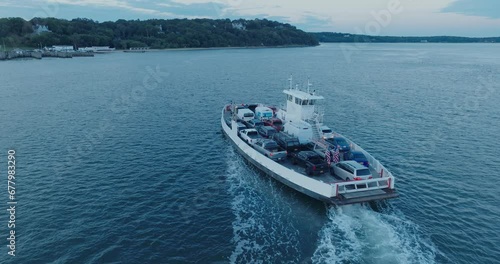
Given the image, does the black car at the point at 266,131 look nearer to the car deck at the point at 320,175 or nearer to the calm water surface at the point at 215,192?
the calm water surface at the point at 215,192

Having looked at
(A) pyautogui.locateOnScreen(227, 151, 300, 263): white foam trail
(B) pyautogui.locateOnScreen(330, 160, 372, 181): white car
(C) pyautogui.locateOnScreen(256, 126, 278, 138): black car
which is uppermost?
(C) pyautogui.locateOnScreen(256, 126, 278, 138): black car

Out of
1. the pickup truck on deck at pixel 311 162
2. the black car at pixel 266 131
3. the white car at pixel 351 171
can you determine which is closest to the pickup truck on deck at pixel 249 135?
the black car at pixel 266 131

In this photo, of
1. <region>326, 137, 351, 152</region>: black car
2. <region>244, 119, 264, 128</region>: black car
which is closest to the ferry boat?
<region>326, 137, 351, 152</region>: black car

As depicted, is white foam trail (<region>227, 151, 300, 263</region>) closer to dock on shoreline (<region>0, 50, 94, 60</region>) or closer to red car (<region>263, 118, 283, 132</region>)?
red car (<region>263, 118, 283, 132</region>)

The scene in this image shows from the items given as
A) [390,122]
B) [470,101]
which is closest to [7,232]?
[390,122]

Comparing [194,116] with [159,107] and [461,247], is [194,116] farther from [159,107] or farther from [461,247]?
[461,247]

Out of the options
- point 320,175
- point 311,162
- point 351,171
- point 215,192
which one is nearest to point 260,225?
point 215,192

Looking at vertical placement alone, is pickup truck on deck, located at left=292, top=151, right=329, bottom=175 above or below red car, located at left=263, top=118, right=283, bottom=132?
below

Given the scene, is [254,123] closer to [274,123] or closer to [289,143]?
[274,123]
